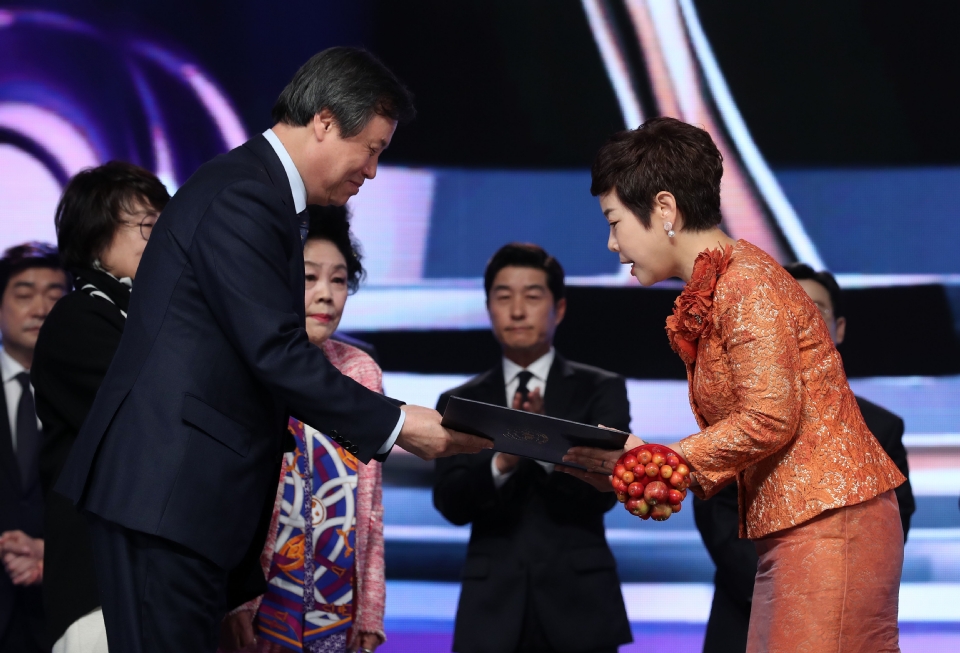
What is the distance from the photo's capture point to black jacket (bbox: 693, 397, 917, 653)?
293 centimetres

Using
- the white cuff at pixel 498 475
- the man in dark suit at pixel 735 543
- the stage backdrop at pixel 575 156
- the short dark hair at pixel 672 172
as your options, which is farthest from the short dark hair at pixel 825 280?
the short dark hair at pixel 672 172

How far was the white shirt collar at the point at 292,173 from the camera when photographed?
6.77 feet

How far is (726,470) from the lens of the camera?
1866 millimetres

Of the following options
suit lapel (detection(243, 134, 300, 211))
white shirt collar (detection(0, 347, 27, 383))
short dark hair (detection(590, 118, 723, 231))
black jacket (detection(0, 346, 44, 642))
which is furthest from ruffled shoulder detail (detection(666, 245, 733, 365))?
white shirt collar (detection(0, 347, 27, 383))

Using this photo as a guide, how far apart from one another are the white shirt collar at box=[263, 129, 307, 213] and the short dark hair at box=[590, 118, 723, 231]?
64cm

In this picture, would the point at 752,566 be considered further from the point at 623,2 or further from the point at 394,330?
the point at 623,2

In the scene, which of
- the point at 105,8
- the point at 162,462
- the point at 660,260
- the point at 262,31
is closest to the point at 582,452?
the point at 660,260

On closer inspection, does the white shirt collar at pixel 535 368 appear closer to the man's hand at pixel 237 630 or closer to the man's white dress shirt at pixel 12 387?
the man's hand at pixel 237 630

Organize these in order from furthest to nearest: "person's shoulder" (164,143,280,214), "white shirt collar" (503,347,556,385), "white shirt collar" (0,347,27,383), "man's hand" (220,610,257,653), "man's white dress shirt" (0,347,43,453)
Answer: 1. "white shirt collar" (0,347,27,383)
2. "man's white dress shirt" (0,347,43,453)
3. "white shirt collar" (503,347,556,385)
4. "man's hand" (220,610,257,653)
5. "person's shoulder" (164,143,280,214)

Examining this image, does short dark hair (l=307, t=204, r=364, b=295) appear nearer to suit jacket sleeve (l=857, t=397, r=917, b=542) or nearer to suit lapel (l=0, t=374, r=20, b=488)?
suit lapel (l=0, t=374, r=20, b=488)

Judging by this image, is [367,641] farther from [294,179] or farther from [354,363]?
[294,179]

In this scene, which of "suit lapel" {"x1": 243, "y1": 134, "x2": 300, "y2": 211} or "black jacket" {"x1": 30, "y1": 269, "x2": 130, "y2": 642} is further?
"black jacket" {"x1": 30, "y1": 269, "x2": 130, "y2": 642}

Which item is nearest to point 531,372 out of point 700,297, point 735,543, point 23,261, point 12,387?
point 735,543

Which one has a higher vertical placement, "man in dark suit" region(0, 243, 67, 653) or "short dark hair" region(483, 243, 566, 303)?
"short dark hair" region(483, 243, 566, 303)
